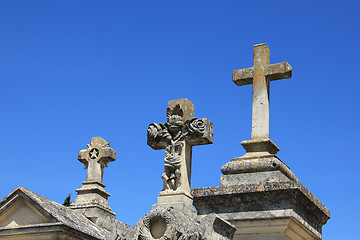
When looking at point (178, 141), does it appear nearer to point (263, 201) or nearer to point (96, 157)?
point (263, 201)

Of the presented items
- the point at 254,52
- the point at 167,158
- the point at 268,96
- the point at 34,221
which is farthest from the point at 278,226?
the point at 34,221

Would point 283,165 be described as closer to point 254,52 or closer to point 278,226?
point 278,226

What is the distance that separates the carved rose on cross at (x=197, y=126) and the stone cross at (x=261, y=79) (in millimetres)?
1241

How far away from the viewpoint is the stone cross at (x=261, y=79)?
7512 millimetres

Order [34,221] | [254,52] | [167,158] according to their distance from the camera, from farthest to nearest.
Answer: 1. [34,221]
2. [254,52]
3. [167,158]

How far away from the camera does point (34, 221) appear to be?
9.77m

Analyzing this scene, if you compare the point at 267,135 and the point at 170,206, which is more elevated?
the point at 267,135

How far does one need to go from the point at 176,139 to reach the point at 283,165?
150cm

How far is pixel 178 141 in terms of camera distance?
6.63 meters

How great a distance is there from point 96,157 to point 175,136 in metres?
5.48

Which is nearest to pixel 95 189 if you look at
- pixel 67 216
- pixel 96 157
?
pixel 96 157

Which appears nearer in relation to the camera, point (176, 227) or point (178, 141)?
point (176, 227)

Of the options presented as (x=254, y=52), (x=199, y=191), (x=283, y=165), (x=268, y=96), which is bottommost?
(x=199, y=191)

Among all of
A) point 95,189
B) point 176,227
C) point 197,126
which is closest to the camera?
point 176,227
